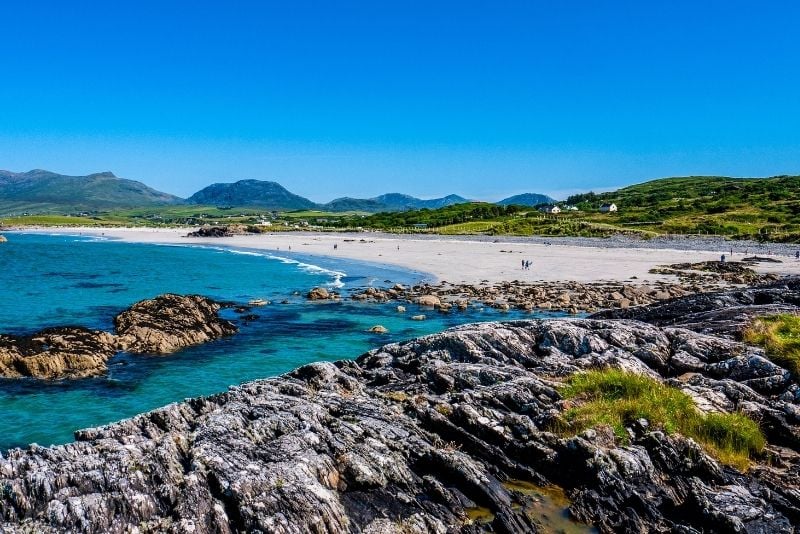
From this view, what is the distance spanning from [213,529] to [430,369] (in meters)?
10.2

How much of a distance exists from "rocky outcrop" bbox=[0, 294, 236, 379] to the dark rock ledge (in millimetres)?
19385

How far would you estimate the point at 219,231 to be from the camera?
199625 millimetres

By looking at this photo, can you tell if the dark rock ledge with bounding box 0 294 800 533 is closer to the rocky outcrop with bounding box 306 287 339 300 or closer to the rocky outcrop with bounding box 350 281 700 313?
the rocky outcrop with bounding box 350 281 700 313

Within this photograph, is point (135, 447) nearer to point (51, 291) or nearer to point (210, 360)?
point (210, 360)

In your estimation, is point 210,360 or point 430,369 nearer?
point 430,369

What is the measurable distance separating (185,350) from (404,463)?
26831mm

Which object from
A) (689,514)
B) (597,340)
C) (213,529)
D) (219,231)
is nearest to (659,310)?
(597,340)

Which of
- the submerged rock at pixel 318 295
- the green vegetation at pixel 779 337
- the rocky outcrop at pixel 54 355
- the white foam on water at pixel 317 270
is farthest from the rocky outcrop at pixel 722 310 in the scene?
the white foam on water at pixel 317 270

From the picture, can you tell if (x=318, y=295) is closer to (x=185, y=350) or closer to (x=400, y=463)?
(x=185, y=350)

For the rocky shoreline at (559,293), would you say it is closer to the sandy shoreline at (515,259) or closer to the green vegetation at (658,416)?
the sandy shoreline at (515,259)

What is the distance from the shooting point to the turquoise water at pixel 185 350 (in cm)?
2584

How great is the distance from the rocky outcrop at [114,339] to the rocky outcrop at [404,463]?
1979 centimetres

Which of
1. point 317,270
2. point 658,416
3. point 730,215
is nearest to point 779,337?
point 658,416

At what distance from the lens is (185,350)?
36.6m
